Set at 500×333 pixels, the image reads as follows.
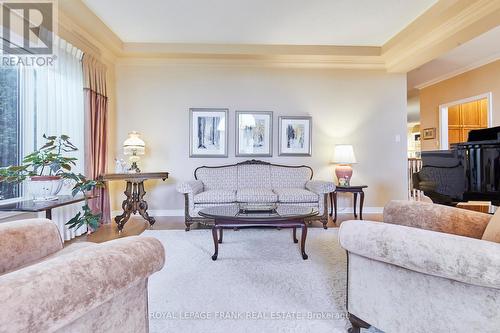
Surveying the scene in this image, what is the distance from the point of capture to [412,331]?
3.76 feet

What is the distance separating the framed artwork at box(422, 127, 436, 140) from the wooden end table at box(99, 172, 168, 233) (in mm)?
5974

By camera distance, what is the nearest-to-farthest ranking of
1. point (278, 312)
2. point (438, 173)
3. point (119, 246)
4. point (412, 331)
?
1. point (119, 246)
2. point (412, 331)
3. point (278, 312)
4. point (438, 173)

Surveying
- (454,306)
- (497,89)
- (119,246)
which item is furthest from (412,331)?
(497,89)

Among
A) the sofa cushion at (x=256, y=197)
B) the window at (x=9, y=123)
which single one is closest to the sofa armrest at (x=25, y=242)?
the window at (x=9, y=123)

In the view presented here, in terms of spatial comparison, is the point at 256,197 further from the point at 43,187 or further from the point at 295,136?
the point at 43,187

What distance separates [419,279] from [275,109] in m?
3.65

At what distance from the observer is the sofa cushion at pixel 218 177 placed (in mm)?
4121

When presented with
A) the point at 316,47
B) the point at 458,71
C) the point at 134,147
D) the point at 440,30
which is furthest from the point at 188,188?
the point at 458,71

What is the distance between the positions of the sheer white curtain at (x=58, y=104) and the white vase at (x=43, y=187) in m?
0.71

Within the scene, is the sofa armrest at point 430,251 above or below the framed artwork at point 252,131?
below

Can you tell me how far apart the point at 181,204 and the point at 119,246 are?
3.51m

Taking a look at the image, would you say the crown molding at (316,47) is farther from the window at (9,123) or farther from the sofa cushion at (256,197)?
the sofa cushion at (256,197)

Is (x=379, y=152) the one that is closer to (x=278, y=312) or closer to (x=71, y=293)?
(x=278, y=312)

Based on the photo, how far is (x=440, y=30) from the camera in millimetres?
3330
